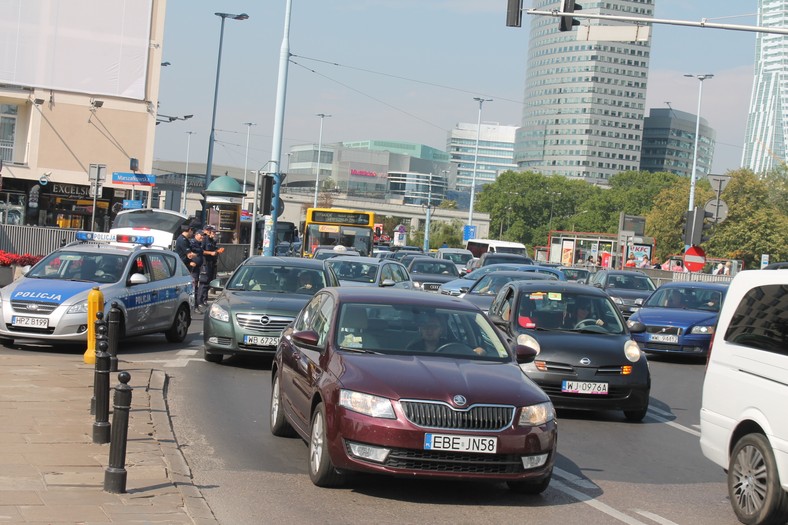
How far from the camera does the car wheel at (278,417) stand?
9.79m

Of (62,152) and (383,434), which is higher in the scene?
(62,152)

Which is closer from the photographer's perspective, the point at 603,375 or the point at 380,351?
the point at 380,351

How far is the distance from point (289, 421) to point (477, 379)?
218cm

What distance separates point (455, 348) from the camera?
8.61m

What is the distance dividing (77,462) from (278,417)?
2308mm

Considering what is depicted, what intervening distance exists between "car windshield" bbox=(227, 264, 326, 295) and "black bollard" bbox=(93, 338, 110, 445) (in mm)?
7376

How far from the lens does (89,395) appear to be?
444 inches

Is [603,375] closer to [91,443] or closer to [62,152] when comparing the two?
[91,443]

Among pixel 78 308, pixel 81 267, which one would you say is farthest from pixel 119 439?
pixel 81 267

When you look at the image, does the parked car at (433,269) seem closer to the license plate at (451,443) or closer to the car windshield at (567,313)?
the car windshield at (567,313)

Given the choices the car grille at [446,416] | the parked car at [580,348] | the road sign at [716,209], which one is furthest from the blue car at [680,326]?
the car grille at [446,416]

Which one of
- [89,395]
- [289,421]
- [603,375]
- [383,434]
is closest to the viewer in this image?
[383,434]

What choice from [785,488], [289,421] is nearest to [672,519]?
[785,488]

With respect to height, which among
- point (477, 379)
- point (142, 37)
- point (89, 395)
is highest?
point (142, 37)
